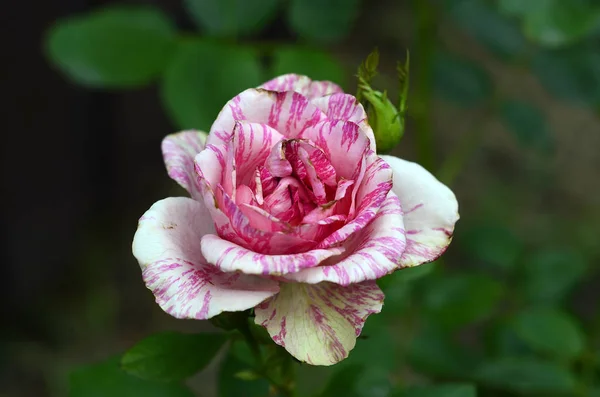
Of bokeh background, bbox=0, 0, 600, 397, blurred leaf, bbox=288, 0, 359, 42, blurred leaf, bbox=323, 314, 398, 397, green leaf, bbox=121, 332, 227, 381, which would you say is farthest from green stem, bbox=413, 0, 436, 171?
green leaf, bbox=121, 332, 227, 381
